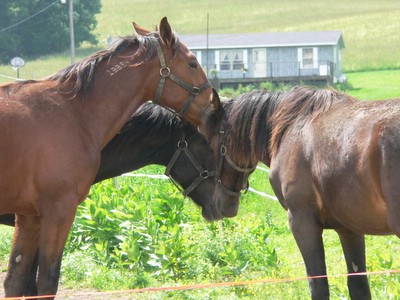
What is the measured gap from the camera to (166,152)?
7.48m

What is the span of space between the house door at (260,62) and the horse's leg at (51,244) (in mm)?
52685

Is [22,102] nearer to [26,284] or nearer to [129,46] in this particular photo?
[129,46]

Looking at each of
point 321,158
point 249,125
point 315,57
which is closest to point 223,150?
point 249,125

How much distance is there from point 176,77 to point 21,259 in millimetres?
1728

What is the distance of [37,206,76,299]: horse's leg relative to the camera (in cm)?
572

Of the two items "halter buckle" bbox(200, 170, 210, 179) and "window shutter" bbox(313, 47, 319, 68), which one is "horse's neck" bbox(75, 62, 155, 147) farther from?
"window shutter" bbox(313, 47, 319, 68)

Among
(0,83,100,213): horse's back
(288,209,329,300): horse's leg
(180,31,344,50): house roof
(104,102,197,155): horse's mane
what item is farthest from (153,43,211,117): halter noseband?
(180,31,344,50): house roof

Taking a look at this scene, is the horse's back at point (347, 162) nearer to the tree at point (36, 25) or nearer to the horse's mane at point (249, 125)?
the horse's mane at point (249, 125)

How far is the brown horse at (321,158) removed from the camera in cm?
526

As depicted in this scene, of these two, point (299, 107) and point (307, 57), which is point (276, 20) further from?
point (299, 107)

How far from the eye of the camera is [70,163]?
5.79m

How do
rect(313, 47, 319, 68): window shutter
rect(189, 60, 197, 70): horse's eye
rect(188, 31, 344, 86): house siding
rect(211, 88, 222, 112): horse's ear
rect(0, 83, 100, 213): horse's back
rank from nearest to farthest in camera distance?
rect(0, 83, 100, 213): horse's back, rect(189, 60, 197, 70): horse's eye, rect(211, 88, 222, 112): horse's ear, rect(188, 31, 344, 86): house siding, rect(313, 47, 319, 68): window shutter

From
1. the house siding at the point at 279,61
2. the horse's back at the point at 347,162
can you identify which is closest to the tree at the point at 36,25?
the house siding at the point at 279,61

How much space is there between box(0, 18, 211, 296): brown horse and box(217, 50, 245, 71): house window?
177 feet
